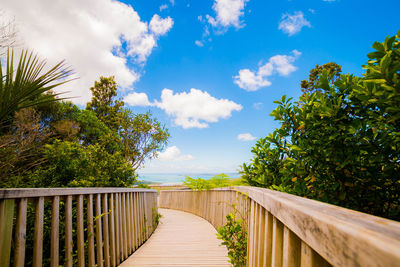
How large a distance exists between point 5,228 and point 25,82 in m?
1.21

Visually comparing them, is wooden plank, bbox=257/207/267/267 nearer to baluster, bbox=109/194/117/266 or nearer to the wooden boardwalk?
the wooden boardwalk

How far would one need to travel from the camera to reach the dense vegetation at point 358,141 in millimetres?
1163

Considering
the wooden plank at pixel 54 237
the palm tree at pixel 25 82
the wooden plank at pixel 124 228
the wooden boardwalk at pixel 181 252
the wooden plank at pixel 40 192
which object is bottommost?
the wooden boardwalk at pixel 181 252

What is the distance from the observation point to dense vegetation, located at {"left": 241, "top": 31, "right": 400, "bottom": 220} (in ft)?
3.82

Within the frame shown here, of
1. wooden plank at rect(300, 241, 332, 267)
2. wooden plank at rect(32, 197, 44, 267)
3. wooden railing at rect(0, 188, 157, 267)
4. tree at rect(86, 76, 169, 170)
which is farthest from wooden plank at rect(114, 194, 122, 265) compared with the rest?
tree at rect(86, 76, 169, 170)

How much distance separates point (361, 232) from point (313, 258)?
306mm

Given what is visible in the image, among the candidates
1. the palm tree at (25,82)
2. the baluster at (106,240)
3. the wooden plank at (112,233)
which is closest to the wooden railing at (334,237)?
the palm tree at (25,82)

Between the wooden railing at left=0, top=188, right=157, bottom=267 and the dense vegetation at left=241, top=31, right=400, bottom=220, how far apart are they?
2014 millimetres

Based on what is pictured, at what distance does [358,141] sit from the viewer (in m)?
1.42

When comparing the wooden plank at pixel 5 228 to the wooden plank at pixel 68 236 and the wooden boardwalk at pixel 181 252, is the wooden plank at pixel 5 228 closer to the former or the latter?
the wooden plank at pixel 68 236

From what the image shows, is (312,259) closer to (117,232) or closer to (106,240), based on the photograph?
(106,240)

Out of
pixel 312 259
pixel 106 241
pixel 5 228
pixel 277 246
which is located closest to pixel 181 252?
pixel 106 241

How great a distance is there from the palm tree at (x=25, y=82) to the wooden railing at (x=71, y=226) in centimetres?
78

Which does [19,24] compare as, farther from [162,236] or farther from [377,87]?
[377,87]
